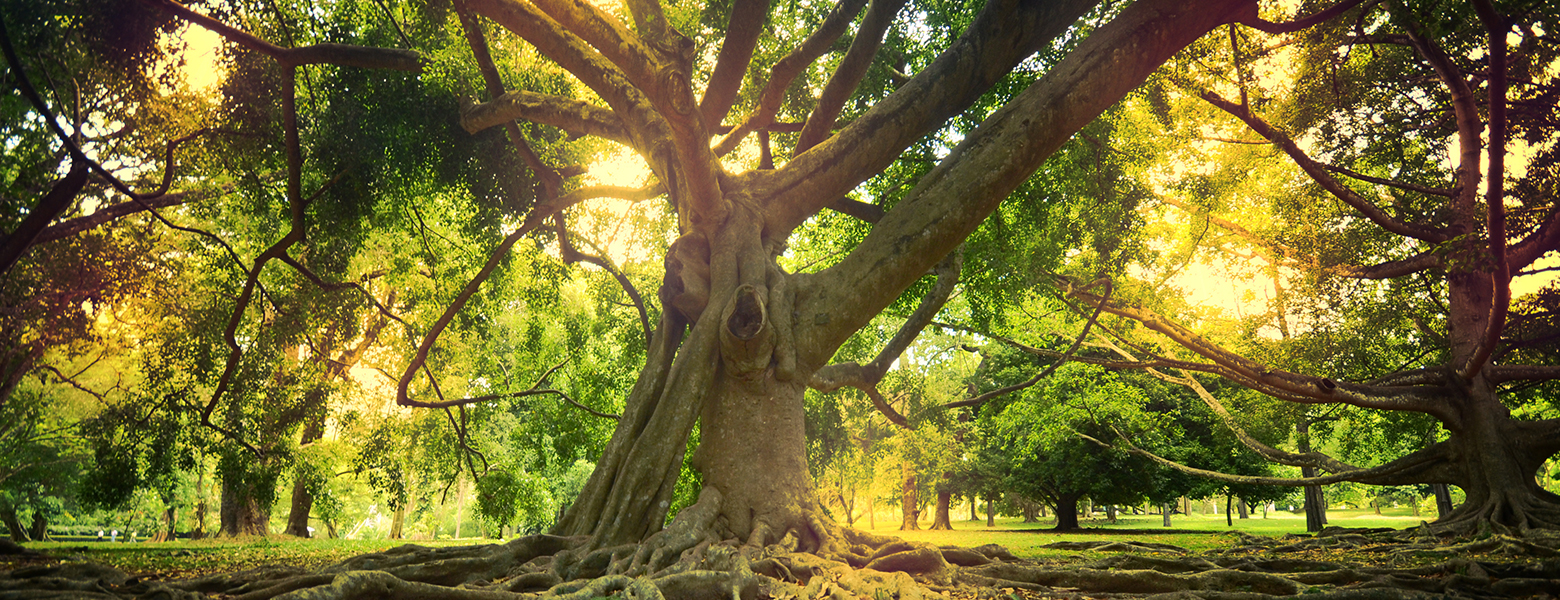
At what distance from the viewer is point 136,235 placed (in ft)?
38.7

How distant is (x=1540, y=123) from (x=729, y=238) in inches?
438

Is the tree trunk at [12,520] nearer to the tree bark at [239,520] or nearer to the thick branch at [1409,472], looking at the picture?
the tree bark at [239,520]

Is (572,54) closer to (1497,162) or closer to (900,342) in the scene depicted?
(900,342)

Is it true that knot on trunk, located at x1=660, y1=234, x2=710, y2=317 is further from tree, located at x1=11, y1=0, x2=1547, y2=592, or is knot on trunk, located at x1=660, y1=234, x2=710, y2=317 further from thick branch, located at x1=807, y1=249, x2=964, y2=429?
thick branch, located at x1=807, y1=249, x2=964, y2=429

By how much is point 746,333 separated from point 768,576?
1781 millimetres

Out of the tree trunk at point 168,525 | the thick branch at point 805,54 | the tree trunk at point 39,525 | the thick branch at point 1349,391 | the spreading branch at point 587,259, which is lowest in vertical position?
the tree trunk at point 168,525

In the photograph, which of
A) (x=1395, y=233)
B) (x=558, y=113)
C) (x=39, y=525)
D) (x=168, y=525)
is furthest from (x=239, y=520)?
(x=1395, y=233)

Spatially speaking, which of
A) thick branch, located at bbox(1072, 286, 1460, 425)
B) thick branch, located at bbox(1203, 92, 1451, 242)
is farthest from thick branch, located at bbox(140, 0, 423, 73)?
thick branch, located at bbox(1203, 92, 1451, 242)

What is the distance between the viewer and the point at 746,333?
17.3ft

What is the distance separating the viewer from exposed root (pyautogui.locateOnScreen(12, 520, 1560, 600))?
142 inches

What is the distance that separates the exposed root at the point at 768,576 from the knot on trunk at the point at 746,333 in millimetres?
1032

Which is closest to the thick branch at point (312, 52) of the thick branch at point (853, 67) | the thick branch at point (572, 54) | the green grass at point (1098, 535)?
the thick branch at point (572, 54)

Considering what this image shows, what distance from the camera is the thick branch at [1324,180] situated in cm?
933

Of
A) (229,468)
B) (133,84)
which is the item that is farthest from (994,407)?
(133,84)
